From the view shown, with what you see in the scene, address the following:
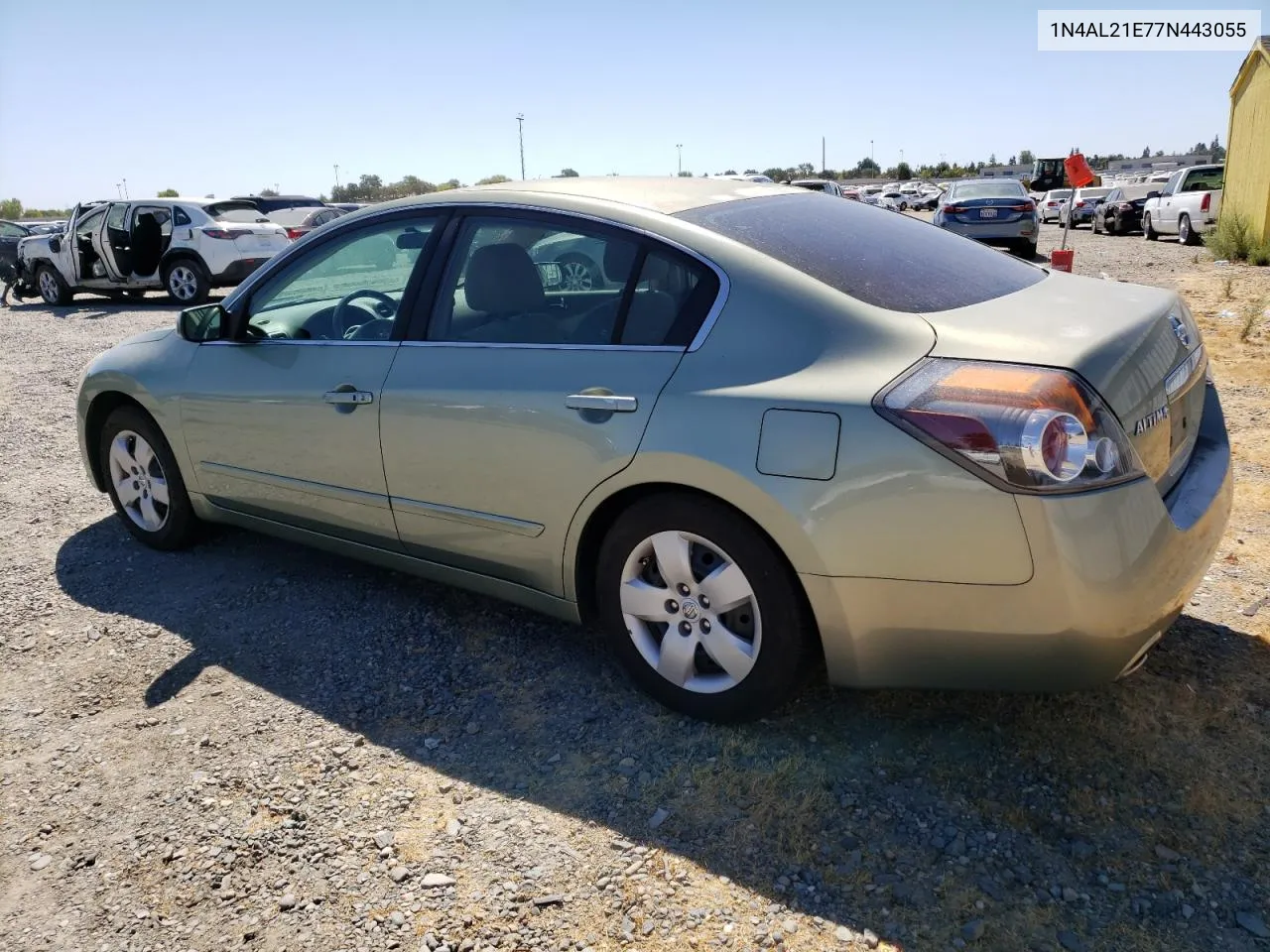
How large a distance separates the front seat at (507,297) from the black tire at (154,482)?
189 centimetres

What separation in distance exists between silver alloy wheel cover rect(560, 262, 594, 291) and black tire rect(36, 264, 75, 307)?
16.4 m

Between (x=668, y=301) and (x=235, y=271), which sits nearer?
(x=668, y=301)

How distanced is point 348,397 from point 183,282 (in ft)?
43.0

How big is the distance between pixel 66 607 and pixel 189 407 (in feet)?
3.25

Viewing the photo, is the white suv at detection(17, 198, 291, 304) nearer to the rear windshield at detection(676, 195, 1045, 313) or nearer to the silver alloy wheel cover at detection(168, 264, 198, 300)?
the silver alloy wheel cover at detection(168, 264, 198, 300)

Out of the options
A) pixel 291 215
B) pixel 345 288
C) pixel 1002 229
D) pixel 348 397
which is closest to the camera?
pixel 348 397

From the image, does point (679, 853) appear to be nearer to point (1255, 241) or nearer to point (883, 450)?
point (883, 450)

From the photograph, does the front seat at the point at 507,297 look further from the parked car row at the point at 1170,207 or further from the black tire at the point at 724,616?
the parked car row at the point at 1170,207

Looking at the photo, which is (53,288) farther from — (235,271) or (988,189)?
(988,189)

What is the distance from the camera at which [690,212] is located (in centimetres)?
310

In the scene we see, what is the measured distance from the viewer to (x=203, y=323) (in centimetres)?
409

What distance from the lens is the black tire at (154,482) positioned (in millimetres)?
4391

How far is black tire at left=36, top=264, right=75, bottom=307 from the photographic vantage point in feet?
54.4

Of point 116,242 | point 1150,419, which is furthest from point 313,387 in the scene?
point 116,242
